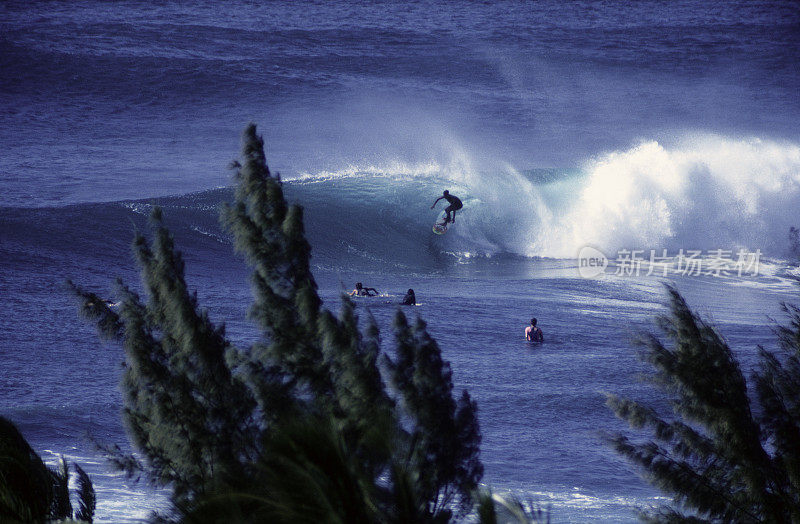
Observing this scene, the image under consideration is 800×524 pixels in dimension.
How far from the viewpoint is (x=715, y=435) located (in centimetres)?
715

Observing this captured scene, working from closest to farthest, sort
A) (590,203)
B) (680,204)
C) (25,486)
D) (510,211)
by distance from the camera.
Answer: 1. (25,486)
2. (510,211)
3. (680,204)
4. (590,203)

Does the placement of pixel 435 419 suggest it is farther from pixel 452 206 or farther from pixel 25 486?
pixel 452 206

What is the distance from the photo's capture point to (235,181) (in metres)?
7.44

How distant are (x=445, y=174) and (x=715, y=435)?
29.6m

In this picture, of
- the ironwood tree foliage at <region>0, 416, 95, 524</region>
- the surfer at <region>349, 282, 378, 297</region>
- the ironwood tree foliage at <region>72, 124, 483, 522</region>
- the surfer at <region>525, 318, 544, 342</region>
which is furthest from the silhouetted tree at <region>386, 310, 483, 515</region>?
the surfer at <region>349, 282, 378, 297</region>

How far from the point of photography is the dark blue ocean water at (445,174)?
562 inches

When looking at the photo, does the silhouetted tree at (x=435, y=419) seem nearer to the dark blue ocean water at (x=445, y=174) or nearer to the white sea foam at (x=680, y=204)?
the dark blue ocean water at (x=445, y=174)

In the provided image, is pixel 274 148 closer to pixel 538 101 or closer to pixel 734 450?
pixel 538 101

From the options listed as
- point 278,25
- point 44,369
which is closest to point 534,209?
point 44,369

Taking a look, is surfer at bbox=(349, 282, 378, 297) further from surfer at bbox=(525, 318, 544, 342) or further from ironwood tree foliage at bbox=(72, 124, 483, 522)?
ironwood tree foliage at bbox=(72, 124, 483, 522)

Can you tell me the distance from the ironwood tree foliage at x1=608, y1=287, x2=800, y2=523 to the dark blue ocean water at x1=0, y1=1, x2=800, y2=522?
61 centimetres

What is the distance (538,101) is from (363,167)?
21.2 meters

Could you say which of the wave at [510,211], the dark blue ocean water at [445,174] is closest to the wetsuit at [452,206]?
the wave at [510,211]

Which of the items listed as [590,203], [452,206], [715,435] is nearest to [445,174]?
[590,203]
